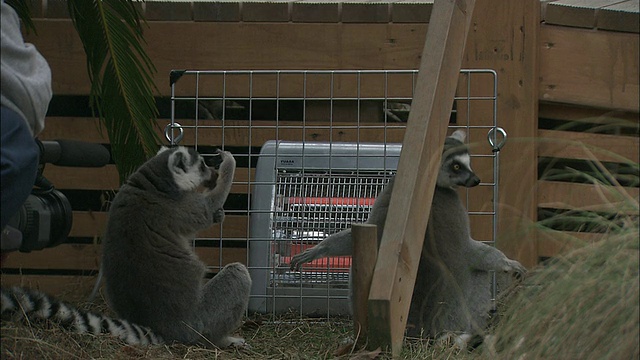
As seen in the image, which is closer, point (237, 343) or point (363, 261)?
point (363, 261)

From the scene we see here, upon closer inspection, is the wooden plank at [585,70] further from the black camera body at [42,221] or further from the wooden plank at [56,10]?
the black camera body at [42,221]

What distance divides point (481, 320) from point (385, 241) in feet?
3.89

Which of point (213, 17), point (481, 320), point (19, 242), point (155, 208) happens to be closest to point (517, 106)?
point (481, 320)

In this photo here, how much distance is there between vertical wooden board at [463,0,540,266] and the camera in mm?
5223

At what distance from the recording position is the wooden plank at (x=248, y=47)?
5395 mm

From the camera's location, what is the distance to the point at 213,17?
5.45 m

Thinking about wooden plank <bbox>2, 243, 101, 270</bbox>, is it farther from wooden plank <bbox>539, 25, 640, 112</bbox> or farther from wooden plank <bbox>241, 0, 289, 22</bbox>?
wooden plank <bbox>539, 25, 640, 112</bbox>

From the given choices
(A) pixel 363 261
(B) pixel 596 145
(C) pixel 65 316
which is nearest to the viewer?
(A) pixel 363 261

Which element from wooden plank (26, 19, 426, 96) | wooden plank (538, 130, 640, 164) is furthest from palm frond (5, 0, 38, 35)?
wooden plank (538, 130, 640, 164)

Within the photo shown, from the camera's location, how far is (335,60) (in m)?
5.40

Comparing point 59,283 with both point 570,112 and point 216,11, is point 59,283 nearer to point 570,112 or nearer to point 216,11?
point 216,11

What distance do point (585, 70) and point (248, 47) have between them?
2.02 meters

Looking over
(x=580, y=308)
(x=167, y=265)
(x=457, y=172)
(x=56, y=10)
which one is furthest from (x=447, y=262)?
(x=56, y=10)

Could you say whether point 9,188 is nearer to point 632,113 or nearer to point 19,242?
point 19,242
